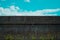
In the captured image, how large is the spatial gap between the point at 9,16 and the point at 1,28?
0.71m

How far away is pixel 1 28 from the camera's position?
6695mm

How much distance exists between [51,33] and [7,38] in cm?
214

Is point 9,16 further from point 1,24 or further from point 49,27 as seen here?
point 49,27

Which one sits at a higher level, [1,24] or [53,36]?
[1,24]

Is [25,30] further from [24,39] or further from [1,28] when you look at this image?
[1,28]

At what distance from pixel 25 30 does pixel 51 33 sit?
126 cm

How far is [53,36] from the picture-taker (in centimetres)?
652

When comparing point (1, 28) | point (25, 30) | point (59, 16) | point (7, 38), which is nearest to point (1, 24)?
point (1, 28)

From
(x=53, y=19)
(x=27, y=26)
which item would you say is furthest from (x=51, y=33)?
(x=27, y=26)

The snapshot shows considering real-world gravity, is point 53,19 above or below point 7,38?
above

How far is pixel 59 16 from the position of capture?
21.5 ft

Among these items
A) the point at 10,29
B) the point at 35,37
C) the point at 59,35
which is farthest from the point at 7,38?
the point at 59,35

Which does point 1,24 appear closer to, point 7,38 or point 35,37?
point 7,38

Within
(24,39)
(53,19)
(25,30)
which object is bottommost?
(24,39)
